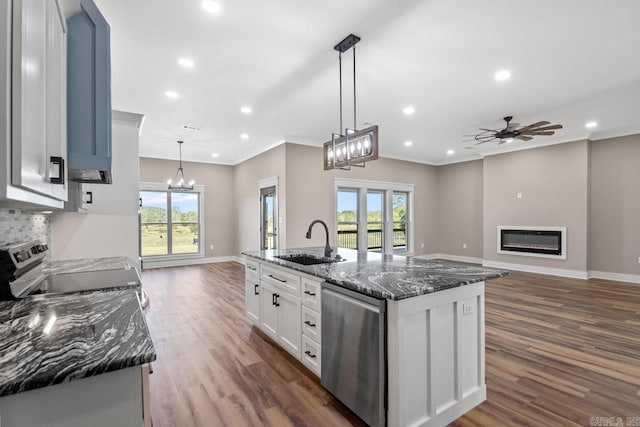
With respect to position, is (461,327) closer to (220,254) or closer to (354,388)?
(354,388)

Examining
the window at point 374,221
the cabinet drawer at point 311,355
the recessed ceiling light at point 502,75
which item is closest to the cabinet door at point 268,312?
the cabinet drawer at point 311,355

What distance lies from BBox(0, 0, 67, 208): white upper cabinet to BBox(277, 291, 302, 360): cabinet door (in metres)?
1.85

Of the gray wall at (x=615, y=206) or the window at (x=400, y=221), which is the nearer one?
the gray wall at (x=615, y=206)

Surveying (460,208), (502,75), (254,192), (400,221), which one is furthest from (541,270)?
(254,192)

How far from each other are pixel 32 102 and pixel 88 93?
0.56 metres

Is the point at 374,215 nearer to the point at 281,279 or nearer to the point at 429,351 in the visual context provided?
the point at 281,279

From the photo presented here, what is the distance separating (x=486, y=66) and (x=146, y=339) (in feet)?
12.3

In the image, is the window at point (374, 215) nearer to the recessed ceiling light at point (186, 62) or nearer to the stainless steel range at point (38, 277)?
the recessed ceiling light at point (186, 62)

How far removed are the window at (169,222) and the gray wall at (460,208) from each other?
689 cm

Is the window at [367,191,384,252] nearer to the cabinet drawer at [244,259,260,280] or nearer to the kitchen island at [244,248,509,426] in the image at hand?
the cabinet drawer at [244,259,260,280]

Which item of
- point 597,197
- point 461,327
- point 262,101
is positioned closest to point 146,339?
point 461,327

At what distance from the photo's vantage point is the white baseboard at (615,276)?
5.63m

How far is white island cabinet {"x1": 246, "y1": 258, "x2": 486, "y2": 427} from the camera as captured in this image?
1.66m

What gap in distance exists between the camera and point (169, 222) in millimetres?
7805
